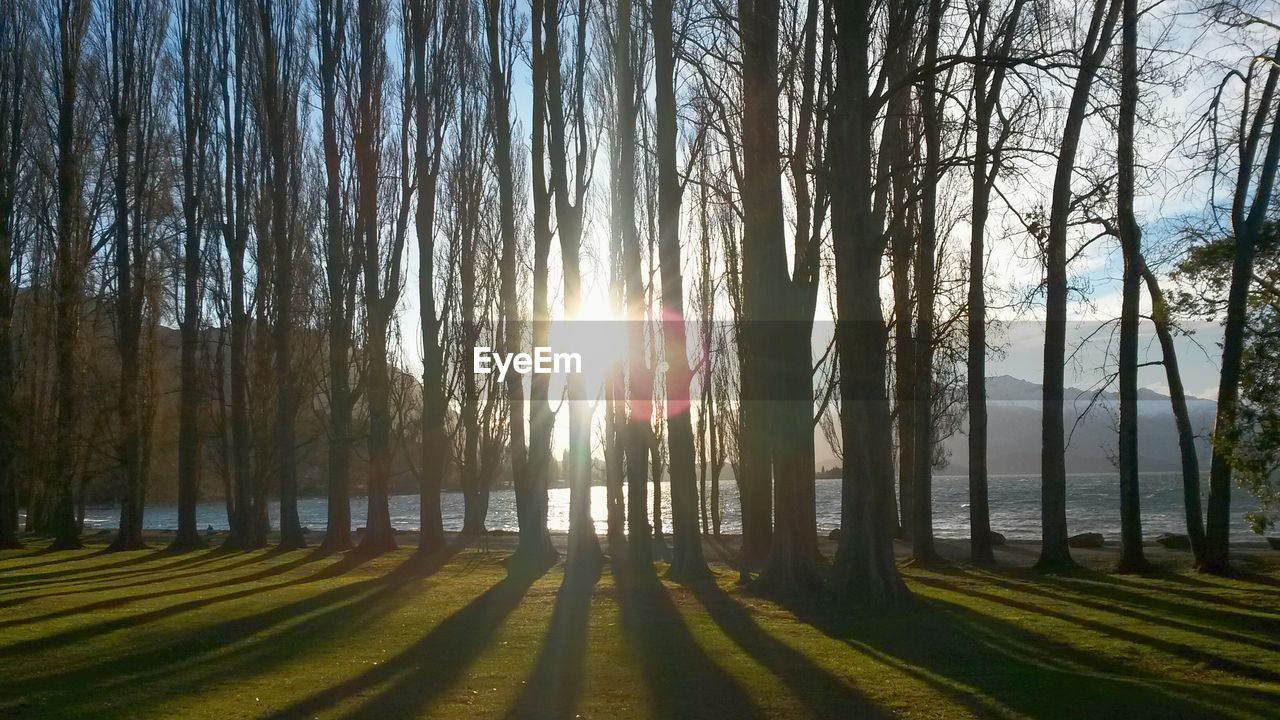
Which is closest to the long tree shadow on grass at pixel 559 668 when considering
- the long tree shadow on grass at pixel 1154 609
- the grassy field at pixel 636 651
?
the grassy field at pixel 636 651

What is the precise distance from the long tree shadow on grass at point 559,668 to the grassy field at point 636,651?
35 mm

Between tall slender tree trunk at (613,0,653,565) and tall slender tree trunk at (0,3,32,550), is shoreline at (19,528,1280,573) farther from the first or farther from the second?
tall slender tree trunk at (613,0,653,565)

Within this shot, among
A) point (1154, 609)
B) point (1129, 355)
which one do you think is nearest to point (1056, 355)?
point (1129, 355)

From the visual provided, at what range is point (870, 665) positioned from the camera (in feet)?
26.8

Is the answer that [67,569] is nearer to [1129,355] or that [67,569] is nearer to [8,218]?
[8,218]

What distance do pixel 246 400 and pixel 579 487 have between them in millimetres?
13520

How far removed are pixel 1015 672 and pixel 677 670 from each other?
2.59 metres

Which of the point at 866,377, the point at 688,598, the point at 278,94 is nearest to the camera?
the point at 866,377

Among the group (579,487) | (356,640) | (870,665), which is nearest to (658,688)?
(870,665)

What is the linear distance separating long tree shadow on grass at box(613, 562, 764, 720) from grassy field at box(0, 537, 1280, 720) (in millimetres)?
32

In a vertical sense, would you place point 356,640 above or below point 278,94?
below

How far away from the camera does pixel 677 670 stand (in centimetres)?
809

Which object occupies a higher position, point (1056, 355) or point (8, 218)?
point (8, 218)

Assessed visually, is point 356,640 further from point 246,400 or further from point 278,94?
point 246,400
